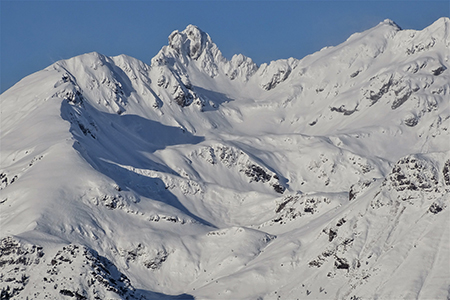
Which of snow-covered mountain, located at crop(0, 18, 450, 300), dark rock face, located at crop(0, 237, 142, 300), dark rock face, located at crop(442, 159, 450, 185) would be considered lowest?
dark rock face, located at crop(0, 237, 142, 300)

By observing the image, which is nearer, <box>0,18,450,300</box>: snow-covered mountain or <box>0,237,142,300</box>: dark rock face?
<box>0,237,142,300</box>: dark rock face

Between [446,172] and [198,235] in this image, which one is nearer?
[446,172]

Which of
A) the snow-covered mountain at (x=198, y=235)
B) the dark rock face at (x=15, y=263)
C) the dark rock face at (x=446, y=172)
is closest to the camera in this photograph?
the dark rock face at (x=15, y=263)

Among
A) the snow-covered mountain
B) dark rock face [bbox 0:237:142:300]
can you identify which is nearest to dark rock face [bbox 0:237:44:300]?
dark rock face [bbox 0:237:142:300]

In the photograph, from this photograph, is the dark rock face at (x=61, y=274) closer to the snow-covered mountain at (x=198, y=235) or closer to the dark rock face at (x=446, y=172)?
the snow-covered mountain at (x=198, y=235)

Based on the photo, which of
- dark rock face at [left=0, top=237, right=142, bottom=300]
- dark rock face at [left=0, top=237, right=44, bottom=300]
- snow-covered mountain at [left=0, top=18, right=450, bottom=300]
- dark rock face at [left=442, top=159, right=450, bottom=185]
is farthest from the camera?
dark rock face at [left=442, top=159, right=450, bottom=185]

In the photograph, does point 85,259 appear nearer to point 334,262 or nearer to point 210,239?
point 334,262

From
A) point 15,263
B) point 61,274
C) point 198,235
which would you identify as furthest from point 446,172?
point 15,263

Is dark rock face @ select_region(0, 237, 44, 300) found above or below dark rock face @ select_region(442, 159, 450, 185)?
below

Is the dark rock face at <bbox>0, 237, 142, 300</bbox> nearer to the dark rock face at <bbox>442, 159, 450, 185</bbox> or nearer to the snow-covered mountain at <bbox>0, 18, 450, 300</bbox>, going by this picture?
the snow-covered mountain at <bbox>0, 18, 450, 300</bbox>

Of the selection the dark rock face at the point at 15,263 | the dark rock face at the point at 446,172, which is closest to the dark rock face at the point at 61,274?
the dark rock face at the point at 15,263

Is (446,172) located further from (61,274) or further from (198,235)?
(61,274)

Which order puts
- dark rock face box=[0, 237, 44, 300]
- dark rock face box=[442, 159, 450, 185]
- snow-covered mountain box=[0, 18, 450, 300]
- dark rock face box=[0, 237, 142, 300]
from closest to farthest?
1. dark rock face box=[0, 237, 142, 300]
2. dark rock face box=[0, 237, 44, 300]
3. snow-covered mountain box=[0, 18, 450, 300]
4. dark rock face box=[442, 159, 450, 185]

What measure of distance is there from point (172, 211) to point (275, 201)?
92.7ft
